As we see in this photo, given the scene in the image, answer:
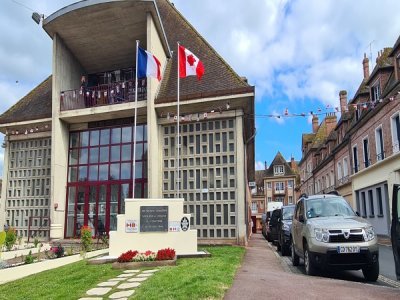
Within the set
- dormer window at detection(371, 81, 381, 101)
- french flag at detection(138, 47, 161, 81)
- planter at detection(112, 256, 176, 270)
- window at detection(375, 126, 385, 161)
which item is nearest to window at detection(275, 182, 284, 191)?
dormer window at detection(371, 81, 381, 101)

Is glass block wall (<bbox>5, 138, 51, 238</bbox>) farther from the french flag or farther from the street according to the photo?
the street

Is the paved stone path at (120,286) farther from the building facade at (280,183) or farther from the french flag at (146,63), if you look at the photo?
the building facade at (280,183)

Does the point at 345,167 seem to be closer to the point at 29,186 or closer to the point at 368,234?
the point at 29,186

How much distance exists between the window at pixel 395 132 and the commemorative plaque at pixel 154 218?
13433 mm

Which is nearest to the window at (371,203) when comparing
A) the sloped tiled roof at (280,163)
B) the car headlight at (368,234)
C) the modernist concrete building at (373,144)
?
the modernist concrete building at (373,144)

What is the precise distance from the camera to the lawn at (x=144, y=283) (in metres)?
6.06

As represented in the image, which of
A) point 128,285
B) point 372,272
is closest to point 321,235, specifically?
point 372,272

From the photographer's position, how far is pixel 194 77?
1802 centimetres

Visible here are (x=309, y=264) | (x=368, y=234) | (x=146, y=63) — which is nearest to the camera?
(x=368, y=234)

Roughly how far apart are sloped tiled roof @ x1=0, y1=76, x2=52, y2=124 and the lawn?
11.4m

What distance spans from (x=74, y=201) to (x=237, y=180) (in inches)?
308

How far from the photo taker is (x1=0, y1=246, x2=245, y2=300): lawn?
606cm

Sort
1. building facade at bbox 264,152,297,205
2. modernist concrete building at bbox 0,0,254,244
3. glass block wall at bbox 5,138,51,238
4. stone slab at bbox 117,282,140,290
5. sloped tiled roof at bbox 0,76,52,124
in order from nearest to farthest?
stone slab at bbox 117,282,140,290, modernist concrete building at bbox 0,0,254,244, glass block wall at bbox 5,138,51,238, sloped tiled roof at bbox 0,76,52,124, building facade at bbox 264,152,297,205

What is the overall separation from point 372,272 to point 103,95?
14.3m
